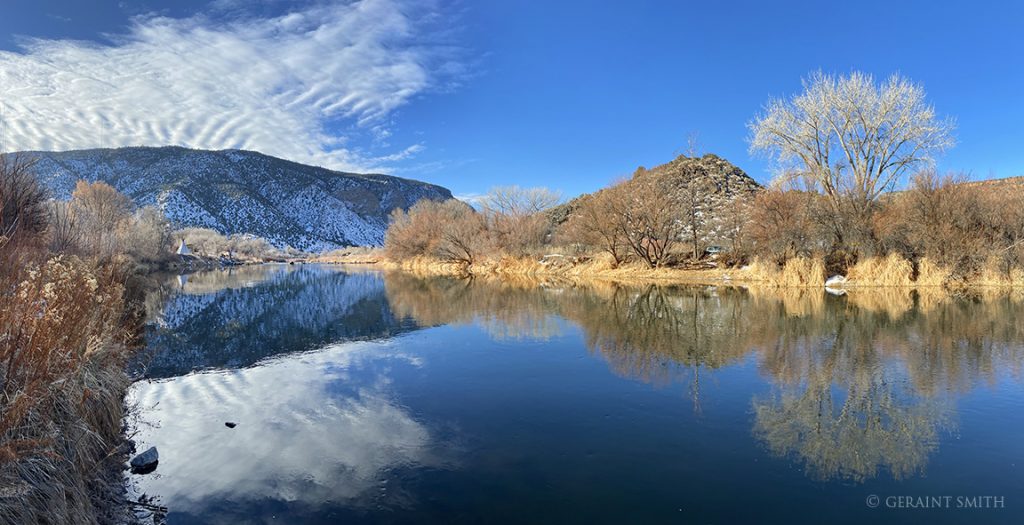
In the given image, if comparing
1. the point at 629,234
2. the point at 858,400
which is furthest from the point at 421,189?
the point at 858,400

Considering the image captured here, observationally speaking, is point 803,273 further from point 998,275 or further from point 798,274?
point 998,275

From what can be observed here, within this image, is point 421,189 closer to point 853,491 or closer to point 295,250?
point 295,250

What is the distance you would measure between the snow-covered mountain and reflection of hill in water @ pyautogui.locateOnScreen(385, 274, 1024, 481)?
3942 inches

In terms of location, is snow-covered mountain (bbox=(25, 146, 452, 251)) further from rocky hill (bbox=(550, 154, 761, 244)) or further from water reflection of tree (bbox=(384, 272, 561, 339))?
rocky hill (bbox=(550, 154, 761, 244))

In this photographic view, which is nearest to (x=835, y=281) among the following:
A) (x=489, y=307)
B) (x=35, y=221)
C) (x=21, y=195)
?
(x=489, y=307)

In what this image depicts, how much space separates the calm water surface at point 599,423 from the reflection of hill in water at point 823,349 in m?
0.05

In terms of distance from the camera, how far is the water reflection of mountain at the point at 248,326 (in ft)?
39.1

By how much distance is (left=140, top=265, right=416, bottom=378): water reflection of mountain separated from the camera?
11.9 m

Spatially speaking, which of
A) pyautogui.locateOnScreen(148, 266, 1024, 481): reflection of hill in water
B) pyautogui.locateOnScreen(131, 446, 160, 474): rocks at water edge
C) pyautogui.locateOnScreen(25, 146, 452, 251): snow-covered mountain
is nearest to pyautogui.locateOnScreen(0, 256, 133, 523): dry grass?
pyautogui.locateOnScreen(131, 446, 160, 474): rocks at water edge

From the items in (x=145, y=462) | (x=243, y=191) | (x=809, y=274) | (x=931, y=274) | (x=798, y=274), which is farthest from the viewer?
(x=243, y=191)

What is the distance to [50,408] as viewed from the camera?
468 cm

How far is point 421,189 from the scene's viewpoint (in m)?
188

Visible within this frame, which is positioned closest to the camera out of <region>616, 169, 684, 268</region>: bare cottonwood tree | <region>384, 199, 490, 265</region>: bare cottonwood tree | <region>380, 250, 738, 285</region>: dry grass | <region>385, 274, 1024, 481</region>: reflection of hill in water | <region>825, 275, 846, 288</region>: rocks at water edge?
<region>385, 274, 1024, 481</region>: reflection of hill in water

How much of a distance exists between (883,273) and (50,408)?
99.7ft
